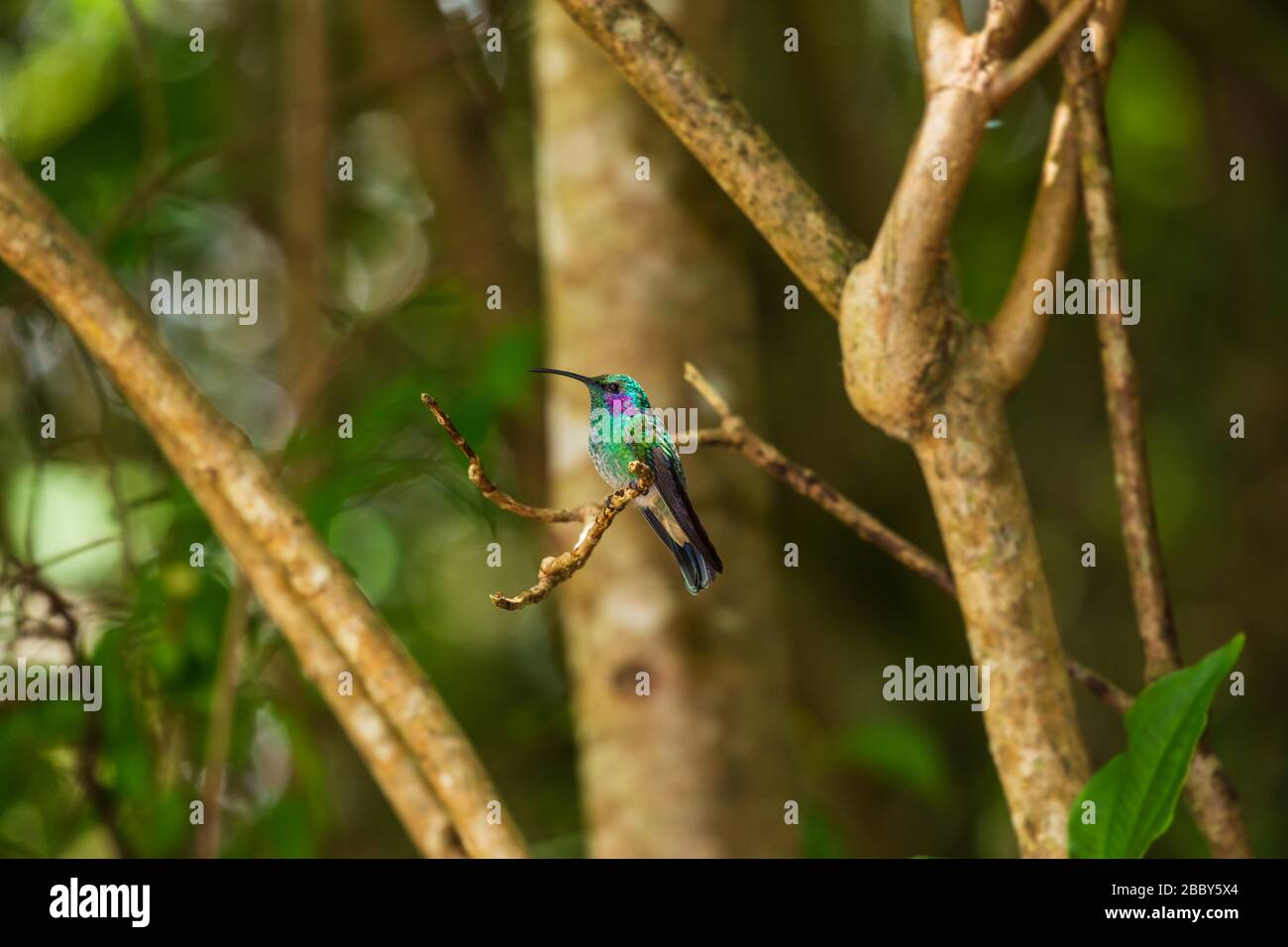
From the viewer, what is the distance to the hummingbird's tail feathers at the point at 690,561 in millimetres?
816

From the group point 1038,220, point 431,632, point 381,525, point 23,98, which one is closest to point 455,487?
point 1038,220

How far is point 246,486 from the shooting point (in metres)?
1.33

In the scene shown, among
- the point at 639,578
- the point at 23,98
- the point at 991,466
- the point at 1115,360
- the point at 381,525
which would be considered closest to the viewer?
the point at 991,466

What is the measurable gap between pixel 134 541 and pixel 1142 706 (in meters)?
1.98

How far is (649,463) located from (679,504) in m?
0.04

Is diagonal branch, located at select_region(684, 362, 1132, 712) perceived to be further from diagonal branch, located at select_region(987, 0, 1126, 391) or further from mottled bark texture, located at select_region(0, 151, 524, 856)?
mottled bark texture, located at select_region(0, 151, 524, 856)

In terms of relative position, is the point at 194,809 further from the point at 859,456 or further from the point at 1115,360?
the point at 859,456

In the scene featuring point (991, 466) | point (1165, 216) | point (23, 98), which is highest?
point (23, 98)

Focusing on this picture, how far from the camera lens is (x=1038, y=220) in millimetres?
1256

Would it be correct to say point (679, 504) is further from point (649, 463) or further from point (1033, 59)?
point (1033, 59)

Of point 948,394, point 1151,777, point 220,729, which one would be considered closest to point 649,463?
point 948,394

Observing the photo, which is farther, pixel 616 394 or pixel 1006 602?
pixel 1006 602

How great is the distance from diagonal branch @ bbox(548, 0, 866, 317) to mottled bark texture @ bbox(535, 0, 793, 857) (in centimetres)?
58

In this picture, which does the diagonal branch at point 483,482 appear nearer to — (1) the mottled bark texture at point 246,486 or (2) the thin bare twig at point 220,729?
(1) the mottled bark texture at point 246,486
